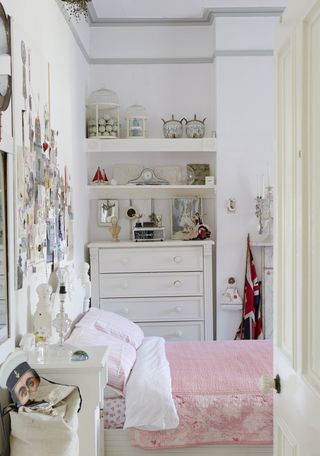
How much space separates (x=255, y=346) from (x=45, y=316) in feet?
5.62

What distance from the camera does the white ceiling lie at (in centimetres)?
430

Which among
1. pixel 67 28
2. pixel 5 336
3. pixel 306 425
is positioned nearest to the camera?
pixel 306 425

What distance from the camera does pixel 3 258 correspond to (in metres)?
2.00

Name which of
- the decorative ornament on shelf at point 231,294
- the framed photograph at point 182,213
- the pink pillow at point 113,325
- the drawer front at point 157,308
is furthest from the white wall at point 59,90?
the decorative ornament on shelf at point 231,294

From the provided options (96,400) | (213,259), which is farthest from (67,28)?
(96,400)

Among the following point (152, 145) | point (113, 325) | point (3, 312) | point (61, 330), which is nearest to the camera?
point (3, 312)

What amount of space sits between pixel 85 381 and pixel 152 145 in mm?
2809

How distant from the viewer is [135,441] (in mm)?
2719

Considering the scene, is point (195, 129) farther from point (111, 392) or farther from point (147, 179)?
point (111, 392)

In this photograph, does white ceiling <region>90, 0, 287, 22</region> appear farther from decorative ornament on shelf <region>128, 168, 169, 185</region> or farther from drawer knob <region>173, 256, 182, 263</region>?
drawer knob <region>173, 256, 182, 263</region>

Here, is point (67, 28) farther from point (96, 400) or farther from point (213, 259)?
point (96, 400)

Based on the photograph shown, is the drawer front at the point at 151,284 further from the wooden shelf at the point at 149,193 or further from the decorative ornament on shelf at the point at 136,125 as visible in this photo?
the decorative ornament on shelf at the point at 136,125

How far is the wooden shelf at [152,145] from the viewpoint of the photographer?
4.57 meters

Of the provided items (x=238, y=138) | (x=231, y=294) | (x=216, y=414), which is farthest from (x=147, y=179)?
(x=216, y=414)
